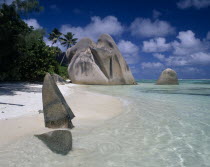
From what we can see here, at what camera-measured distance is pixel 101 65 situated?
89.5 feet

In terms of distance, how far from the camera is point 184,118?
517 centimetres

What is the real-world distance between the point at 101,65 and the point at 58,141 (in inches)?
972

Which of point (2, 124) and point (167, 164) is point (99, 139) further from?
point (2, 124)

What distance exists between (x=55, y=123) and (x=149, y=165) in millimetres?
2122

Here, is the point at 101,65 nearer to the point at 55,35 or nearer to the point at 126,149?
the point at 55,35

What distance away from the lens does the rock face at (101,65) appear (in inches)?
1038

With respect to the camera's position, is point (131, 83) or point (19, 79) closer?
point (19, 79)

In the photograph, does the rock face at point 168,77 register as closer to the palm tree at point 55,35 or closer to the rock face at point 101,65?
the rock face at point 101,65

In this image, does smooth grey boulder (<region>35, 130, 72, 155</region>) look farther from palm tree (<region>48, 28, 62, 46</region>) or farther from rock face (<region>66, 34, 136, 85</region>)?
palm tree (<region>48, 28, 62, 46</region>)

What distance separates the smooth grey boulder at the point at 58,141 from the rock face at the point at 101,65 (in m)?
23.4

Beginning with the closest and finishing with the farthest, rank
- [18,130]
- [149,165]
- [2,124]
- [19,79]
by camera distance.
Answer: [149,165] → [18,130] → [2,124] → [19,79]

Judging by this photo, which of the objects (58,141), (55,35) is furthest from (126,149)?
(55,35)

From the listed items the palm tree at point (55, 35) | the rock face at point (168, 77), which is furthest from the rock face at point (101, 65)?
the palm tree at point (55, 35)

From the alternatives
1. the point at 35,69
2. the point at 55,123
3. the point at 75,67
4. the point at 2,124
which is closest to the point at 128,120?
the point at 55,123
